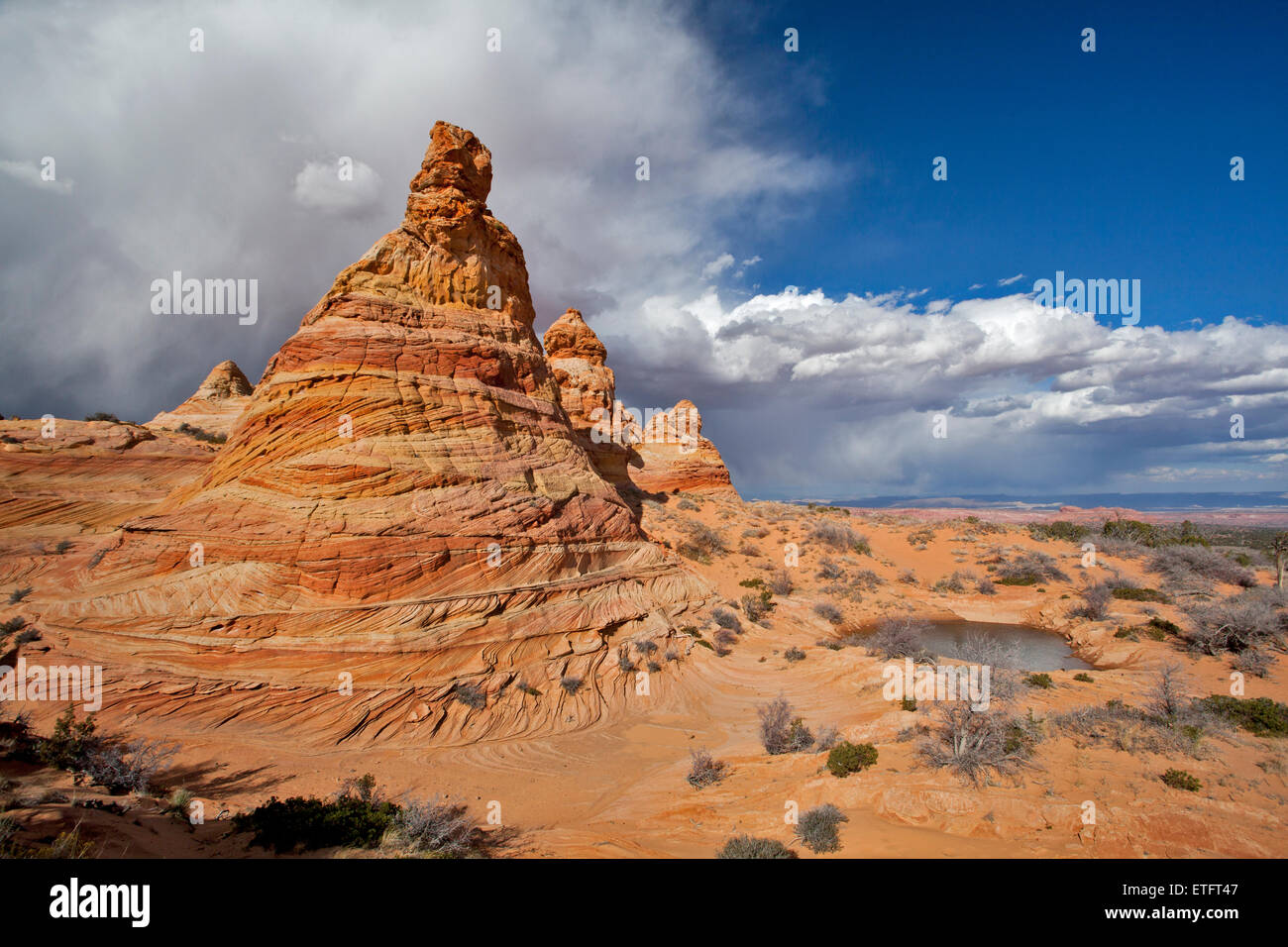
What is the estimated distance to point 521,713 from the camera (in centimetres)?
1239

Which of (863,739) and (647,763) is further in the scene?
(647,763)

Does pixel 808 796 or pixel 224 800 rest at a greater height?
pixel 224 800

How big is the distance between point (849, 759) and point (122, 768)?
1194 cm

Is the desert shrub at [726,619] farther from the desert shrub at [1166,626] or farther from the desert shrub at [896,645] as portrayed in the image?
the desert shrub at [1166,626]

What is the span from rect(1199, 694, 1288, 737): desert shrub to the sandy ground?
0.58 m

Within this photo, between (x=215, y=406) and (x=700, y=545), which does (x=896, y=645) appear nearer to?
(x=700, y=545)

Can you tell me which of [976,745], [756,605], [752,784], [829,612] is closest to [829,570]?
[829,612]

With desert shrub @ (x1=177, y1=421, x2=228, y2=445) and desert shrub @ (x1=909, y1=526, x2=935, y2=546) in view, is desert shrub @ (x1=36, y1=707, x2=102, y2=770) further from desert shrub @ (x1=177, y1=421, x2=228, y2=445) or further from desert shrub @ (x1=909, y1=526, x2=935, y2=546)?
desert shrub @ (x1=909, y1=526, x2=935, y2=546)

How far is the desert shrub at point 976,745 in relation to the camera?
8461 mm
